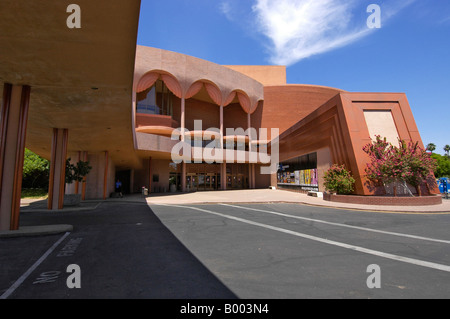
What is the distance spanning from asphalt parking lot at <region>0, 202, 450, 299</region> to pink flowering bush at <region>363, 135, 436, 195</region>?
8.92 m

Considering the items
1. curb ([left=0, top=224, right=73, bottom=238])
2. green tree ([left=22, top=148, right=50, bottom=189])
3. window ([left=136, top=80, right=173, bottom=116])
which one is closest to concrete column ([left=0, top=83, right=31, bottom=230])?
curb ([left=0, top=224, right=73, bottom=238])

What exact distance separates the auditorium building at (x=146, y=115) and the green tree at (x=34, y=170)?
24.0ft

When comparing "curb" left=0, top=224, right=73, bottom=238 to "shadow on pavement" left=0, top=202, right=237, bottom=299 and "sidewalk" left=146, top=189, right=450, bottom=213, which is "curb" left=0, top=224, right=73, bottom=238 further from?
"sidewalk" left=146, top=189, right=450, bottom=213

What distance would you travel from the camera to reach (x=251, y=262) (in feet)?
15.9

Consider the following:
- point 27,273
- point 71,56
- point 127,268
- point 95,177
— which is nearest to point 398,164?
point 127,268

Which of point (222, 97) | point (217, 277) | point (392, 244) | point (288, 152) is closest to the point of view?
point (217, 277)

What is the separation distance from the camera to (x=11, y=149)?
838 centimetres

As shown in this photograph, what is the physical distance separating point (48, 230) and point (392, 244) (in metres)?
10.2

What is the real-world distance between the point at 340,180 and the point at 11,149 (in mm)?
18182

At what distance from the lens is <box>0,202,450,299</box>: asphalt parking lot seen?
354cm
